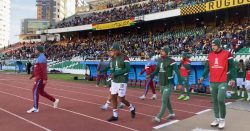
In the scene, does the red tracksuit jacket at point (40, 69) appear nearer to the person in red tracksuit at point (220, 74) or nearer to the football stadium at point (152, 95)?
the football stadium at point (152, 95)

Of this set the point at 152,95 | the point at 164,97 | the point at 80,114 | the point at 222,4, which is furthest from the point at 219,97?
the point at 222,4

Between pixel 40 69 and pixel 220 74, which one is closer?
pixel 220 74

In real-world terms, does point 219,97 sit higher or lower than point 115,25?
lower

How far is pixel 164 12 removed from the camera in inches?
1527

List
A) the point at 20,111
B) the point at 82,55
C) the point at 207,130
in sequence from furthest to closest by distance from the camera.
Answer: the point at 82,55, the point at 20,111, the point at 207,130

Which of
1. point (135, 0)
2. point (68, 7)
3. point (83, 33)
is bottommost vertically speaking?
point (83, 33)

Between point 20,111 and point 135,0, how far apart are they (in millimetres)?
46226

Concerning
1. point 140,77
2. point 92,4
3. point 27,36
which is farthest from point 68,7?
point 140,77

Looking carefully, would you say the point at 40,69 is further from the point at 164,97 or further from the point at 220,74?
the point at 220,74

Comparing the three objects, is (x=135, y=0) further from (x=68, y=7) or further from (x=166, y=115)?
(x=68, y=7)

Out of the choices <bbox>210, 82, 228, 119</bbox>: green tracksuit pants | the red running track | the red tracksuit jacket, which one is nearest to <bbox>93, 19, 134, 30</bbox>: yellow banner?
the red running track

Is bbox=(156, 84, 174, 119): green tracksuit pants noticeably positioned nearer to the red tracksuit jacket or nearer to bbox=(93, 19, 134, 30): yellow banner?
the red tracksuit jacket

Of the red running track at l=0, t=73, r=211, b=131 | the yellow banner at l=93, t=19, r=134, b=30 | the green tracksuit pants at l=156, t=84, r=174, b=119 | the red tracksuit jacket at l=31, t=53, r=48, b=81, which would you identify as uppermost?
the yellow banner at l=93, t=19, r=134, b=30

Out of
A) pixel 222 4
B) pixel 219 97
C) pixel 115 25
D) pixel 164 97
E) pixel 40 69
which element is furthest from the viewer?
pixel 115 25
